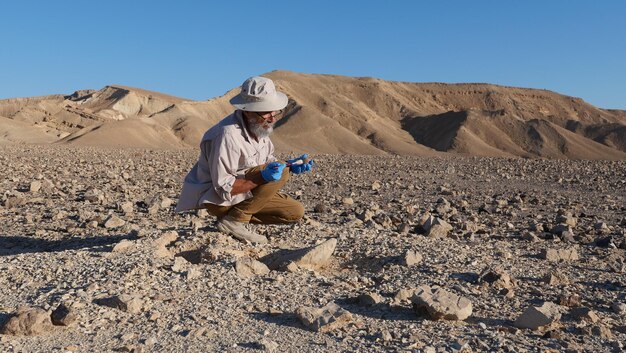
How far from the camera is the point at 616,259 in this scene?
5426mm

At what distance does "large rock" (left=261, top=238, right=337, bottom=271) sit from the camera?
4656mm

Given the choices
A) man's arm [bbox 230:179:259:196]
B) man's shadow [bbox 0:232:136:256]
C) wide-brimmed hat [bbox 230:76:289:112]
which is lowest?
man's shadow [bbox 0:232:136:256]

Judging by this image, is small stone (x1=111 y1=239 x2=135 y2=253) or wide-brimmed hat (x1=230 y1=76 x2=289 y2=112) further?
wide-brimmed hat (x1=230 y1=76 x2=289 y2=112)

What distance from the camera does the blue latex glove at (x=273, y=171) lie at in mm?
4973

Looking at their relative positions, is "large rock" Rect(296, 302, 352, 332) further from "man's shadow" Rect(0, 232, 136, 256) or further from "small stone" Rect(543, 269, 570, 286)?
"man's shadow" Rect(0, 232, 136, 256)

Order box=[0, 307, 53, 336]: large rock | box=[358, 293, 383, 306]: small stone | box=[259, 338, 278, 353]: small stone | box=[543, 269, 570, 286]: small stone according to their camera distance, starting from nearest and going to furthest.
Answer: box=[259, 338, 278, 353]: small stone < box=[0, 307, 53, 336]: large rock < box=[358, 293, 383, 306]: small stone < box=[543, 269, 570, 286]: small stone

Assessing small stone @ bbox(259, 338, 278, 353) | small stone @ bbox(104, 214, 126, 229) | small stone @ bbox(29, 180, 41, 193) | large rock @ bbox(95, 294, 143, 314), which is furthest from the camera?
small stone @ bbox(29, 180, 41, 193)

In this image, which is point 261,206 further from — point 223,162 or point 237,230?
point 223,162

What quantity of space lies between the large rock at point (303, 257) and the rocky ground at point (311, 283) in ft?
0.05

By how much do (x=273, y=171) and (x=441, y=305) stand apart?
1.84 meters

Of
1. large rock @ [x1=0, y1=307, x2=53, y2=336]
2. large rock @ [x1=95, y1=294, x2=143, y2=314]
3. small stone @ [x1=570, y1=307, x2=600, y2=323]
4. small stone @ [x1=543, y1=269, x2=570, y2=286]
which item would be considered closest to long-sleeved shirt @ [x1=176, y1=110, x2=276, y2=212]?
large rock @ [x1=95, y1=294, x2=143, y2=314]

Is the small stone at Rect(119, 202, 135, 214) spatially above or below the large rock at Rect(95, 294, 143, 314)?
below

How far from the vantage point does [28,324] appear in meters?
3.35

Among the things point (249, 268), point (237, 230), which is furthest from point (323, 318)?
point (237, 230)
